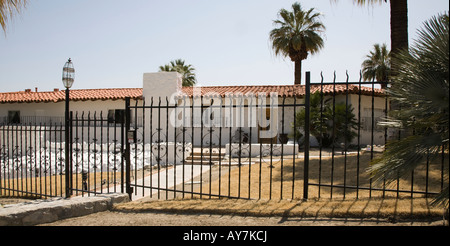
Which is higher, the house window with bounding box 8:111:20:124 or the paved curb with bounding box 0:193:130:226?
the house window with bounding box 8:111:20:124

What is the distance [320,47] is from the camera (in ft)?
74.5

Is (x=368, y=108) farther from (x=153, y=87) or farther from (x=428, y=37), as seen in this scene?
(x=428, y=37)

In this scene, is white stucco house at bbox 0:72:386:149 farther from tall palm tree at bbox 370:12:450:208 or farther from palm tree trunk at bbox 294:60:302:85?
tall palm tree at bbox 370:12:450:208

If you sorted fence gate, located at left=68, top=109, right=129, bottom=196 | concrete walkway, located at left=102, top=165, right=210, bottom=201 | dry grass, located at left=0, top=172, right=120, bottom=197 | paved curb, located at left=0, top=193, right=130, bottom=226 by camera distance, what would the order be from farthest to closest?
concrete walkway, located at left=102, top=165, right=210, bottom=201 → dry grass, located at left=0, top=172, right=120, bottom=197 → fence gate, located at left=68, top=109, right=129, bottom=196 → paved curb, located at left=0, top=193, right=130, bottom=226

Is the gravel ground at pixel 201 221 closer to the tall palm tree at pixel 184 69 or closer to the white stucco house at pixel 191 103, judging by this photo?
the white stucco house at pixel 191 103

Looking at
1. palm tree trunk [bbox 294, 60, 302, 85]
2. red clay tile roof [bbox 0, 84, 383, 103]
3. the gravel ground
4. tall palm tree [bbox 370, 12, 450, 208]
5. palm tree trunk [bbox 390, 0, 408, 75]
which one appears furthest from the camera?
palm tree trunk [bbox 294, 60, 302, 85]

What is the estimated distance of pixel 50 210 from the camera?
482cm

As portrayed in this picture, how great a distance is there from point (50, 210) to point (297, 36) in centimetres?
2045

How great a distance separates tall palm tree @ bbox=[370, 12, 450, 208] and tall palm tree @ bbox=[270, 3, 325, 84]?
64.5 feet

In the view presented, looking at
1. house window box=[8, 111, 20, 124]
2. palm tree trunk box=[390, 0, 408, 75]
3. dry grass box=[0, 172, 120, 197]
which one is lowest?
dry grass box=[0, 172, 120, 197]

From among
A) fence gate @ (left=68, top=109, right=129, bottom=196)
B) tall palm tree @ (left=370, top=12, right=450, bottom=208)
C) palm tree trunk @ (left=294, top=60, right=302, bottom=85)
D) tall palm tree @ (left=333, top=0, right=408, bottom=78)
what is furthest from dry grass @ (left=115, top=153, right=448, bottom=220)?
palm tree trunk @ (left=294, top=60, right=302, bottom=85)

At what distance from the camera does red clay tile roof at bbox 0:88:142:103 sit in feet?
66.8
